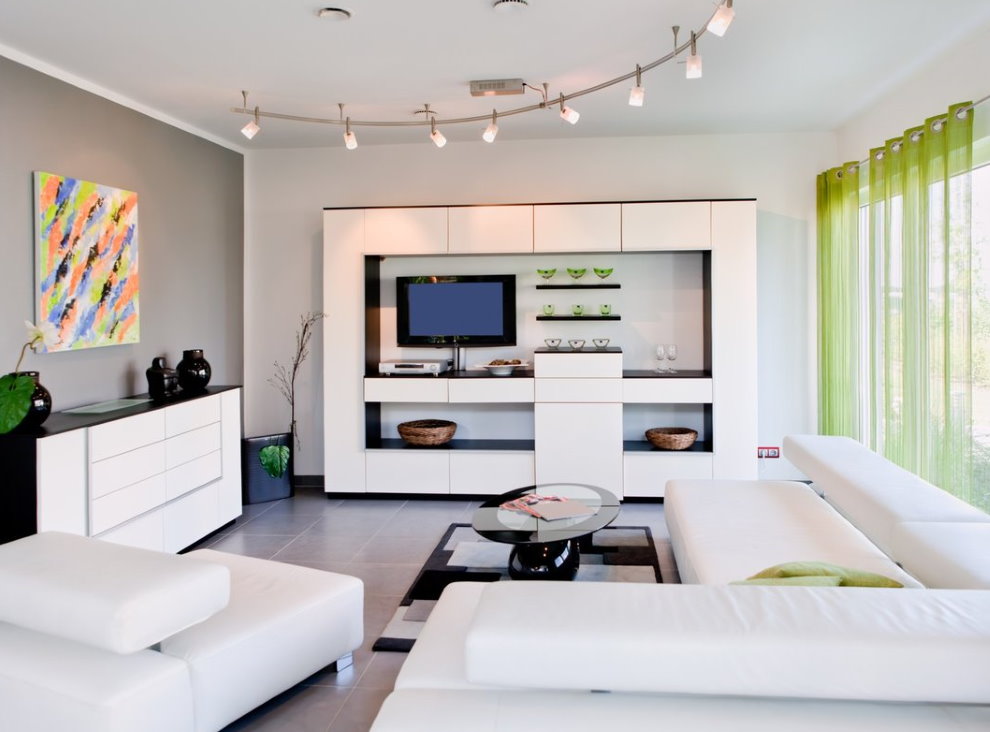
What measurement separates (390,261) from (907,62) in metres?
3.66

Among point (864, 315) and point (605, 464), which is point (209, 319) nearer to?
point (605, 464)

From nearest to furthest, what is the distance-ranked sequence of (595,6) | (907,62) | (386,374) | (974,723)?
(974,723), (595,6), (907,62), (386,374)

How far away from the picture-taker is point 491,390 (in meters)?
5.64

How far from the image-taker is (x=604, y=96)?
4.78 meters

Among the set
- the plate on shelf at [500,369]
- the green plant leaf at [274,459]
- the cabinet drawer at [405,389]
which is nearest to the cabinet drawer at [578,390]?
the plate on shelf at [500,369]

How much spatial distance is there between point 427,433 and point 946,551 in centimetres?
378

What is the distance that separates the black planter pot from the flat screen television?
1303mm

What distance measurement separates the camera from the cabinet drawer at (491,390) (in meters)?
5.60

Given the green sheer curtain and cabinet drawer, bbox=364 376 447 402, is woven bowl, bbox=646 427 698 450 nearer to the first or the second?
the green sheer curtain

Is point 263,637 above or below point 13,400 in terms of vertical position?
below

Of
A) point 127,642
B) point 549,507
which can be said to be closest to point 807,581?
point 127,642

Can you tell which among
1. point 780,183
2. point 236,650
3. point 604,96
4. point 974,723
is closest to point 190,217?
point 604,96

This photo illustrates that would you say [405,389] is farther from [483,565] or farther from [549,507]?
[549,507]

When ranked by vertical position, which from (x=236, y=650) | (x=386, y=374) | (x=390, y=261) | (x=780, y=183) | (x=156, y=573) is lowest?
(x=236, y=650)
